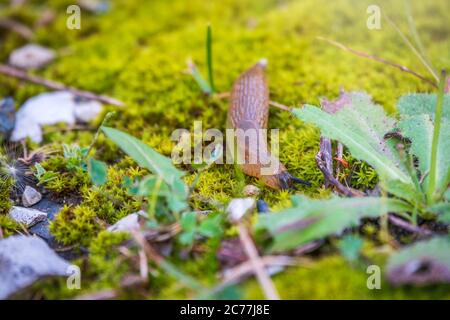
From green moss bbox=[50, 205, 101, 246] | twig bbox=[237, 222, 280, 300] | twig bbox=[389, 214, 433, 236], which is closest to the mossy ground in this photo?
green moss bbox=[50, 205, 101, 246]

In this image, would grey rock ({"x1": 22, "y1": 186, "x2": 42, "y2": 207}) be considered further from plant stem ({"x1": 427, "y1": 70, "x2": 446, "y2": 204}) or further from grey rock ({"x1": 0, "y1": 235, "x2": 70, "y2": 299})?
plant stem ({"x1": 427, "y1": 70, "x2": 446, "y2": 204})

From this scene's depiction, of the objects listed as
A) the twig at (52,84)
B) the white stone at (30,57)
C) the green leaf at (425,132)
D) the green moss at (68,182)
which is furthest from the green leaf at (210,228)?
the white stone at (30,57)

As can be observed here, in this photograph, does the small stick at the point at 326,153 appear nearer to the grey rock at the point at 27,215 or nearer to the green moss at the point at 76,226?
the green moss at the point at 76,226

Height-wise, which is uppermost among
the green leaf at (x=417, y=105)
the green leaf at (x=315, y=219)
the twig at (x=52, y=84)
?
the twig at (x=52, y=84)

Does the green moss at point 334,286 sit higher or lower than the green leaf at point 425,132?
lower

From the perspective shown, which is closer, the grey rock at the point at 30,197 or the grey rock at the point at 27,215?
the grey rock at the point at 27,215

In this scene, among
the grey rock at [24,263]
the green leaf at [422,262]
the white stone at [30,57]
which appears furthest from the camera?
the white stone at [30,57]
